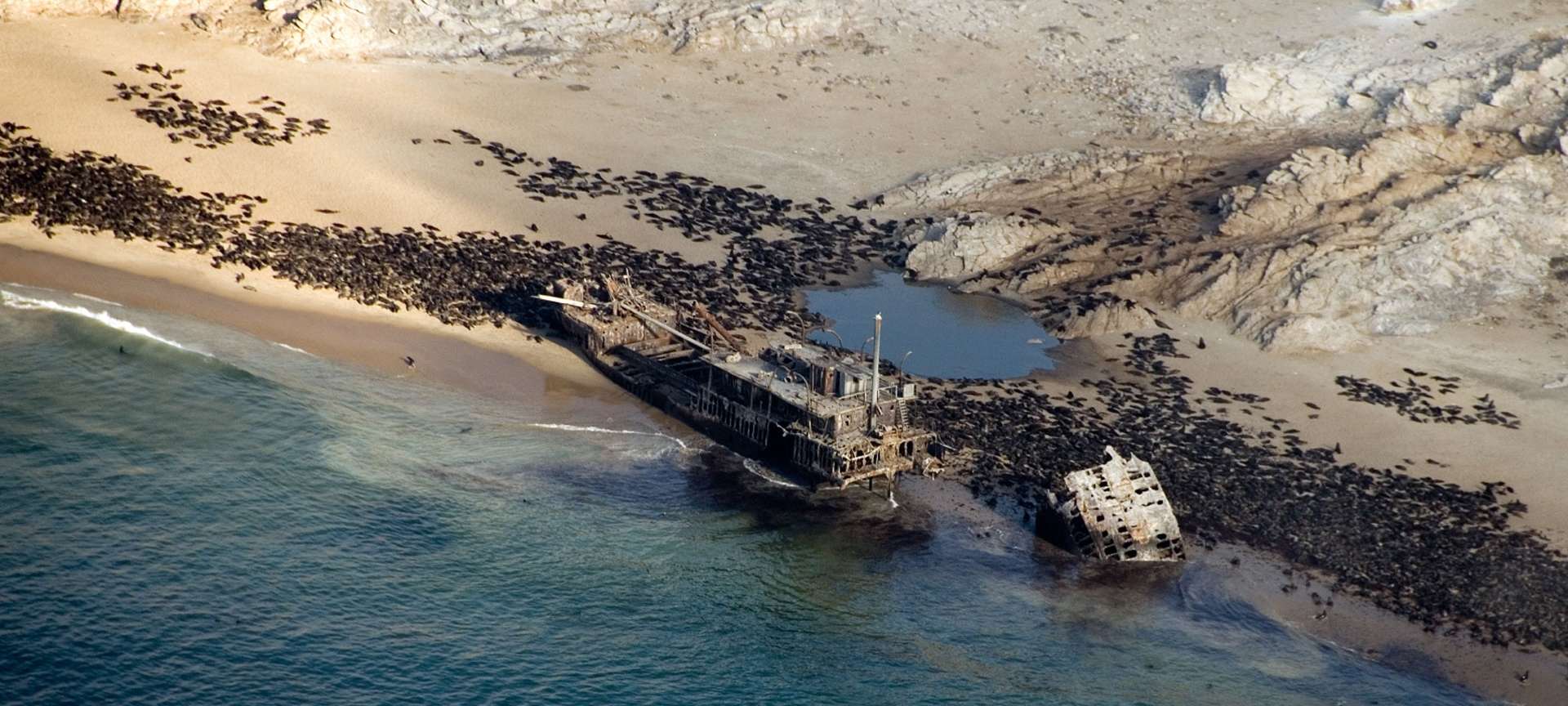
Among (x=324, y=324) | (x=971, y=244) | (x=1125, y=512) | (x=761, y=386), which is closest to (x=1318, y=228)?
(x=971, y=244)

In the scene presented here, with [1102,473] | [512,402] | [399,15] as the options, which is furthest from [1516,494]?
[399,15]

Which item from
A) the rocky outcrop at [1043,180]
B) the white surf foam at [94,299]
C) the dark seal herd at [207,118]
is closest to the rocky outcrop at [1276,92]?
the rocky outcrop at [1043,180]

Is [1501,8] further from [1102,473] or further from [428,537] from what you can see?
[428,537]

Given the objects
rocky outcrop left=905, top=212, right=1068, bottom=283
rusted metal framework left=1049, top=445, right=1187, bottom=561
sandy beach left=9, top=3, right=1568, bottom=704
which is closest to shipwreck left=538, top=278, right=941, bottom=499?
sandy beach left=9, top=3, right=1568, bottom=704

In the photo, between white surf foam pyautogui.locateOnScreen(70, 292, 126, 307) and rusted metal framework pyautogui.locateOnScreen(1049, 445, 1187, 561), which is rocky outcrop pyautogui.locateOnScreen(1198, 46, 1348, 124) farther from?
white surf foam pyautogui.locateOnScreen(70, 292, 126, 307)

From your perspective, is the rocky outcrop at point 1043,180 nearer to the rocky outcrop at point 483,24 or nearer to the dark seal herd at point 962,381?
the dark seal herd at point 962,381

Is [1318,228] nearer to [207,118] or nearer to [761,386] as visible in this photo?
[761,386]
